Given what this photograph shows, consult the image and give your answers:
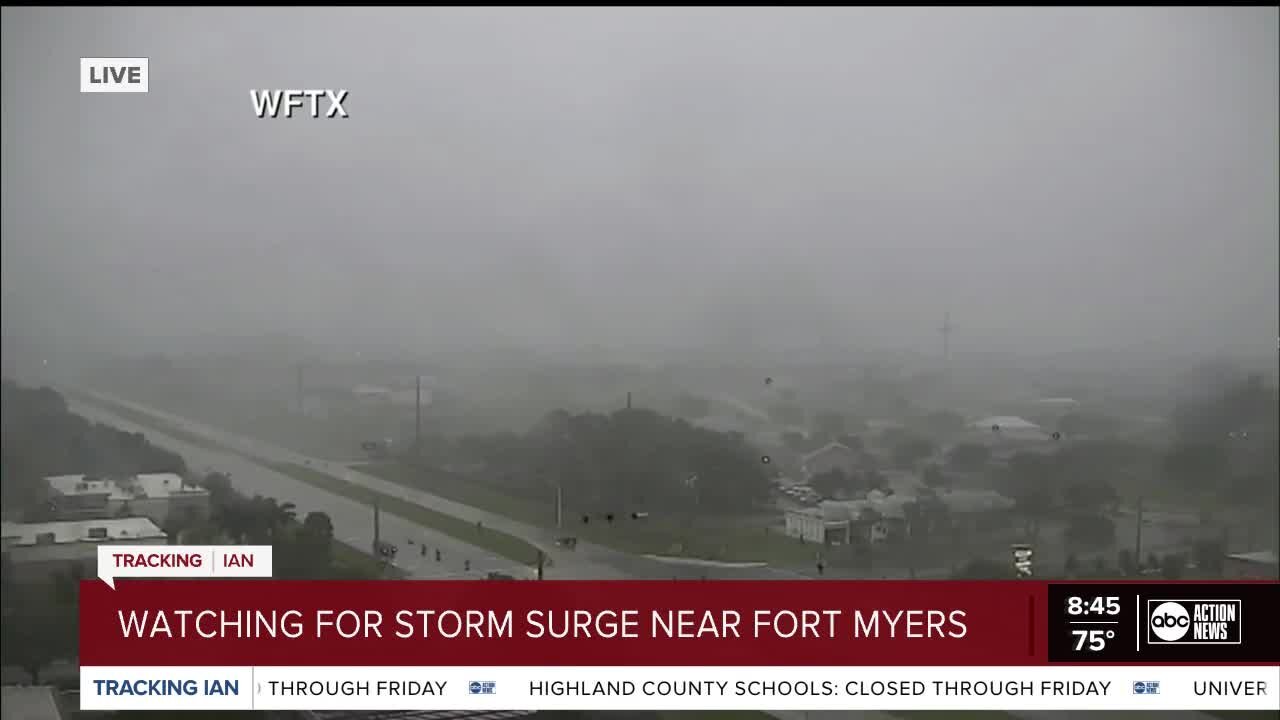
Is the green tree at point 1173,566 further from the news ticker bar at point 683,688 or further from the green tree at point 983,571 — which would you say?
the green tree at point 983,571

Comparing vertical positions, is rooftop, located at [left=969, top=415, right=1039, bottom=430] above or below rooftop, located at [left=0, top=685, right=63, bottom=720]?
above

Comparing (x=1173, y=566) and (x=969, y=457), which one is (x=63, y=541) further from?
(x=1173, y=566)

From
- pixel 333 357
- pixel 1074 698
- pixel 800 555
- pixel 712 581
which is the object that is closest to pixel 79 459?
pixel 333 357

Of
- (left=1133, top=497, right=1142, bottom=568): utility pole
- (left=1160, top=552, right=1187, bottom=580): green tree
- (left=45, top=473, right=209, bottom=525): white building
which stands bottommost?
(left=1160, top=552, right=1187, bottom=580): green tree

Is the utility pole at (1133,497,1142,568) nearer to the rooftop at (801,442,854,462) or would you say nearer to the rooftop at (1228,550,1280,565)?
the rooftop at (1228,550,1280,565)

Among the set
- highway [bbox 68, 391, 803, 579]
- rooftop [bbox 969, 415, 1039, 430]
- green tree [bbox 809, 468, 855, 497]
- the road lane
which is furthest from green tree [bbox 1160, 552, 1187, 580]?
the road lane

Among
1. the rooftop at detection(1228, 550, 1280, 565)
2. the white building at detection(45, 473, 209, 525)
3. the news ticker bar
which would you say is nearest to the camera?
the news ticker bar

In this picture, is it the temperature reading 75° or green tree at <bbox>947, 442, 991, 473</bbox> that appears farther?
green tree at <bbox>947, 442, 991, 473</bbox>

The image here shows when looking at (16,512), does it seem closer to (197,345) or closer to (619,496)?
(197,345)
